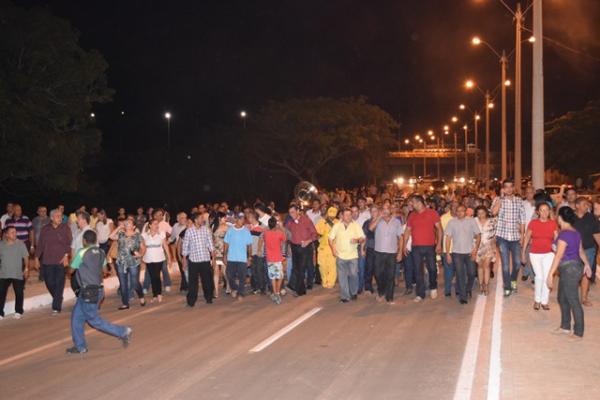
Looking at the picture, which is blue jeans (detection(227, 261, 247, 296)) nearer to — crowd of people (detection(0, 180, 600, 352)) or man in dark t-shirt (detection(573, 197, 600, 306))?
crowd of people (detection(0, 180, 600, 352))

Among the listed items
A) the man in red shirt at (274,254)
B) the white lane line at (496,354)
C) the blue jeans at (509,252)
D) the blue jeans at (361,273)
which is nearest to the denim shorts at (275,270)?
the man in red shirt at (274,254)

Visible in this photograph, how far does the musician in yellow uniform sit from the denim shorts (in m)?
2.02

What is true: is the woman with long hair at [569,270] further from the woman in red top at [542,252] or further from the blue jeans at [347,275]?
the blue jeans at [347,275]

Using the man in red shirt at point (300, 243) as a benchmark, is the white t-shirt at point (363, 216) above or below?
above

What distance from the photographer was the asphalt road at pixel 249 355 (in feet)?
26.0

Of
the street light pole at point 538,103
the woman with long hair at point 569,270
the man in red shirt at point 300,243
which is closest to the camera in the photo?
the woman with long hair at point 569,270

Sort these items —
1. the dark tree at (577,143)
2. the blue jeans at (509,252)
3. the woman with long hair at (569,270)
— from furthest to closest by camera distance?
the dark tree at (577,143) < the blue jeans at (509,252) < the woman with long hair at (569,270)

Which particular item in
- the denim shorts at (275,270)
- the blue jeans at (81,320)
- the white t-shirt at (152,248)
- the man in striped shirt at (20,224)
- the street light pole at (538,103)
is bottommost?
the blue jeans at (81,320)

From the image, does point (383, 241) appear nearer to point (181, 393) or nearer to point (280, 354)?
point (280, 354)

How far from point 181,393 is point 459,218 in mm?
7279

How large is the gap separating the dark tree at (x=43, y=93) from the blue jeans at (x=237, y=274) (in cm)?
1151

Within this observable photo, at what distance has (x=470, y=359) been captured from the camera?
9000 mm

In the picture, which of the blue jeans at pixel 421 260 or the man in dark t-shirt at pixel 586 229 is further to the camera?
the blue jeans at pixel 421 260

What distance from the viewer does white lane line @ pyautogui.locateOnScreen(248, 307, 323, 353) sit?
32.8 ft
